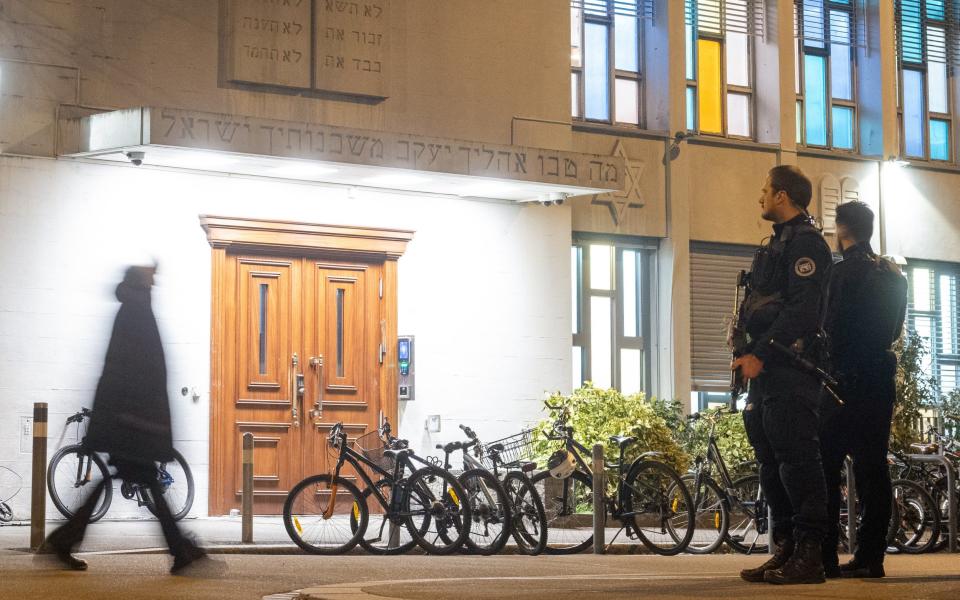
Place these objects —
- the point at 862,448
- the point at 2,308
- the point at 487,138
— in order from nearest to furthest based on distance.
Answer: the point at 862,448 → the point at 2,308 → the point at 487,138

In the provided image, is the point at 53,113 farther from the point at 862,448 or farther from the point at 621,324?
the point at 862,448

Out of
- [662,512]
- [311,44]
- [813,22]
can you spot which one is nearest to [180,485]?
[311,44]

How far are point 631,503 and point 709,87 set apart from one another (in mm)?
8703

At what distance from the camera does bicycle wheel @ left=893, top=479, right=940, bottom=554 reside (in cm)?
1373

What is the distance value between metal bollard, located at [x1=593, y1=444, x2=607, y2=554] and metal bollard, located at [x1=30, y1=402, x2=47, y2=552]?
4.34 metres

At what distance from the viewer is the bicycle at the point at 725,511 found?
45.0ft

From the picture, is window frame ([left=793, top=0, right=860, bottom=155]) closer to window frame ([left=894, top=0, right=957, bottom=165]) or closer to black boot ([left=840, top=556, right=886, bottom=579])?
window frame ([left=894, top=0, right=957, bottom=165])

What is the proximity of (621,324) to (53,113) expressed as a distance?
7.70 metres

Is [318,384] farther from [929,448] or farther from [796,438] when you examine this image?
[796,438]

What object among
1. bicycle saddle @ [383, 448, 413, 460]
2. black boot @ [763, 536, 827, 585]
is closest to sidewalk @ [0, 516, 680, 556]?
bicycle saddle @ [383, 448, 413, 460]

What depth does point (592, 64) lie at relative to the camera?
20.1 metres

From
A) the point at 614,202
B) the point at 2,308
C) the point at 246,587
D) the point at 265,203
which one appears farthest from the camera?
the point at 614,202

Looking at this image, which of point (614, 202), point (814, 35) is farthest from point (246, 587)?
point (814, 35)

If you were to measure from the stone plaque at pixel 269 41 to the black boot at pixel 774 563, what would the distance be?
393 inches
